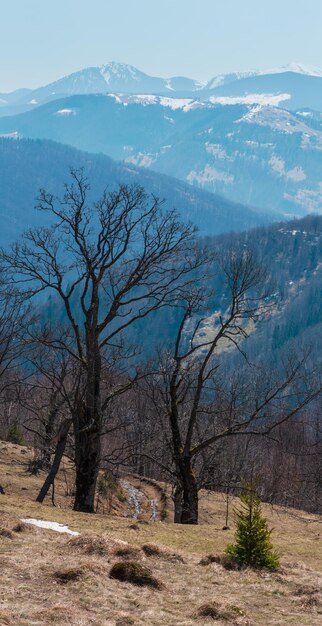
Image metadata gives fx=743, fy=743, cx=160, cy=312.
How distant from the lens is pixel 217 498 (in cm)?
5438

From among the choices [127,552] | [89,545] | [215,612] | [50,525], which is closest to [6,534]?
[89,545]

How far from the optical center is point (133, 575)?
1444cm

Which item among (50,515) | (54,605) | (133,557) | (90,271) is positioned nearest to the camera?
(54,605)

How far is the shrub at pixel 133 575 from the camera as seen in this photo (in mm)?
14352

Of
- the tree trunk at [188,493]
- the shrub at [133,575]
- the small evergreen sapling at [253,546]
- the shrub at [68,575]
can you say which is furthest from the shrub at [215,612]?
the tree trunk at [188,493]

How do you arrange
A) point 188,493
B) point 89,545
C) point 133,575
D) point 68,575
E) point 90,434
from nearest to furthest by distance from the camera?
point 68,575, point 133,575, point 89,545, point 90,434, point 188,493

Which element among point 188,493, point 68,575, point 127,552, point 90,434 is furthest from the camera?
point 188,493

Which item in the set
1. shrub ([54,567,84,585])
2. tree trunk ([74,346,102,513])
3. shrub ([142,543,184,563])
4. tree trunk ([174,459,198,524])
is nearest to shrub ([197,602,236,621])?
shrub ([54,567,84,585])

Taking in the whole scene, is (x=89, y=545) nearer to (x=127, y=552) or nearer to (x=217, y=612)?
(x=127, y=552)

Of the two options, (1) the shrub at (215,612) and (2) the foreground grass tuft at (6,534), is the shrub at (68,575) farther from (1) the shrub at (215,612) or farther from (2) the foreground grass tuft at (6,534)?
(2) the foreground grass tuft at (6,534)

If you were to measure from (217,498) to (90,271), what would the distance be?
1278 inches

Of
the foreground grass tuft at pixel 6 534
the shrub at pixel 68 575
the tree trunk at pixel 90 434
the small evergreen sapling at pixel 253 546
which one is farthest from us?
the tree trunk at pixel 90 434

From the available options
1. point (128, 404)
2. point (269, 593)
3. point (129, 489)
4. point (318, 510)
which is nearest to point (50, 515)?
point (269, 593)

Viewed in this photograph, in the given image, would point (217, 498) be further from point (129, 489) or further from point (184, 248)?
point (184, 248)
